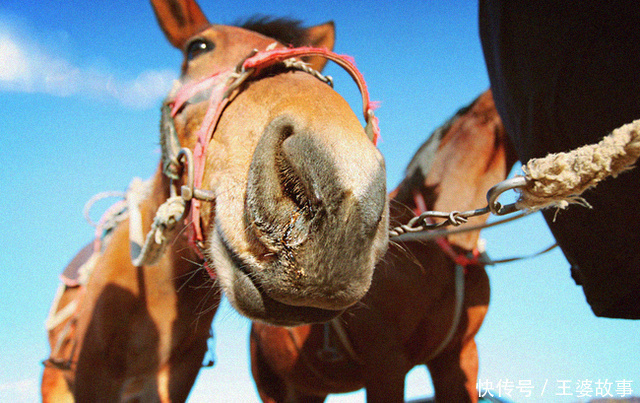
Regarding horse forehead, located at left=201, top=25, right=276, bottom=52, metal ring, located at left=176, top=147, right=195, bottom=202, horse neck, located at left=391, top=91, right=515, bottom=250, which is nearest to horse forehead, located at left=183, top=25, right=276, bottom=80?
horse forehead, located at left=201, top=25, right=276, bottom=52

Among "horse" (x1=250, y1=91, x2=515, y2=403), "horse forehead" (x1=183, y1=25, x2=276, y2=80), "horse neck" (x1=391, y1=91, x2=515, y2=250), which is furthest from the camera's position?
"horse neck" (x1=391, y1=91, x2=515, y2=250)

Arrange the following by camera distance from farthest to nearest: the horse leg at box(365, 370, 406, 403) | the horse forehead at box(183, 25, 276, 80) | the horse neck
Result: the horse neck < the horse leg at box(365, 370, 406, 403) < the horse forehead at box(183, 25, 276, 80)

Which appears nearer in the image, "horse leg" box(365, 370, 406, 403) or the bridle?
the bridle

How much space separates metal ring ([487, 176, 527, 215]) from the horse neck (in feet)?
5.92

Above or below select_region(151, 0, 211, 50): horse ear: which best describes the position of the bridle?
below

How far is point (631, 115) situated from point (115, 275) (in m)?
2.22

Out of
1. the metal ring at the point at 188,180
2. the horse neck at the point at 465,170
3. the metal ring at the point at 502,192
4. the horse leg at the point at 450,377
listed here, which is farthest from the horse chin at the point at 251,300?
the horse leg at the point at 450,377

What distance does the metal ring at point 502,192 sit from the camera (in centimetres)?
115

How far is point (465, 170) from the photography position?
10.6 feet

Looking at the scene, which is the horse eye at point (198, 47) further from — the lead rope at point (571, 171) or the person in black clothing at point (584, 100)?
the lead rope at point (571, 171)

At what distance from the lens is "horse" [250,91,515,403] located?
2.71 meters

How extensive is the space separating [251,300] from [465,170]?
2.38 metres

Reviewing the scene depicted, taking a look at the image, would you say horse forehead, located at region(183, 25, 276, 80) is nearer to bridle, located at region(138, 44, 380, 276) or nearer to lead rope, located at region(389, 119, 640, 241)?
bridle, located at region(138, 44, 380, 276)

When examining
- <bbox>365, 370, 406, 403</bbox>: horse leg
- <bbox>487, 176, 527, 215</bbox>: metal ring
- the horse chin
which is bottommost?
<bbox>365, 370, 406, 403</bbox>: horse leg
